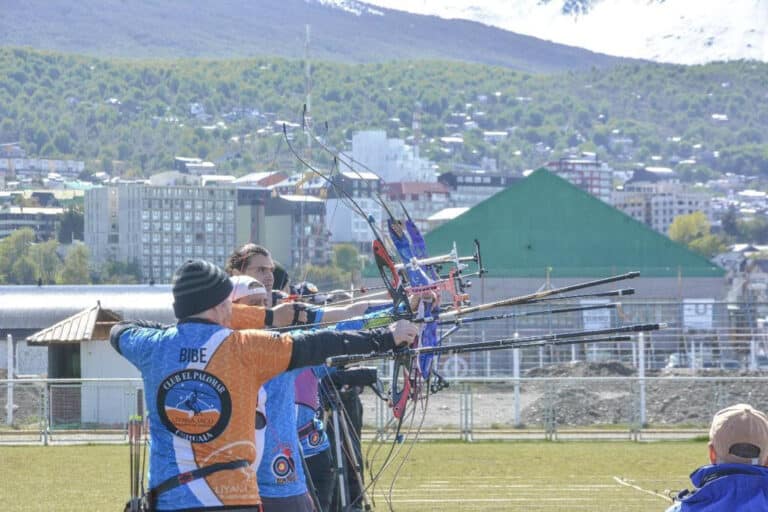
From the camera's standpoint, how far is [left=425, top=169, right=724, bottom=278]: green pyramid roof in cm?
4972

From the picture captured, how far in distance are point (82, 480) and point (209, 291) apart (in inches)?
423

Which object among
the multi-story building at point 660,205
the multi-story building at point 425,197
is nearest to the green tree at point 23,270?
the multi-story building at point 425,197

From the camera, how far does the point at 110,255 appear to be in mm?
103125

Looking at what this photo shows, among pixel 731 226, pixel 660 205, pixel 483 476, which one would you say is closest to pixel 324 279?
pixel 483 476

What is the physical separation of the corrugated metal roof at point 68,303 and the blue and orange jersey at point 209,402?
31045mm

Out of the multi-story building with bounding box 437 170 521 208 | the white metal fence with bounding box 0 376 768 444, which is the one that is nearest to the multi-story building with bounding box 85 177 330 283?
the multi-story building with bounding box 437 170 521 208

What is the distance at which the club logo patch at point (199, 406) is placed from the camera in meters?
5.39

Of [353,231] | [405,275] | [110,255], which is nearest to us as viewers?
[405,275]

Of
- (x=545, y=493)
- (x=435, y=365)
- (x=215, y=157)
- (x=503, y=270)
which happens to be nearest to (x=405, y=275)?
(x=435, y=365)

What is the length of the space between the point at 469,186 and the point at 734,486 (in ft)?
561

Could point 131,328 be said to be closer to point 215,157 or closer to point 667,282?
point 667,282

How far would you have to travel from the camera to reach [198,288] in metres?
5.43

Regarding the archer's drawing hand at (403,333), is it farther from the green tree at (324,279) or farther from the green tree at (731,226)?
the green tree at (731,226)

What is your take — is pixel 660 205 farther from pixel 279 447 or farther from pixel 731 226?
pixel 279 447
